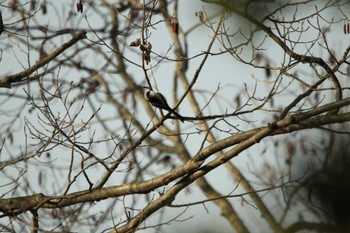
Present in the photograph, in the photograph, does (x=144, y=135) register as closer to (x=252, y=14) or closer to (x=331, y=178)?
(x=252, y=14)

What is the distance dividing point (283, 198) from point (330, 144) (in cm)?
13

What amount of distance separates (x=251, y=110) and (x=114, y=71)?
267 inches

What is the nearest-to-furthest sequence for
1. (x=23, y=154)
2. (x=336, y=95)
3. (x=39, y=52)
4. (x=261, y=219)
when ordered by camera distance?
(x=261, y=219) → (x=336, y=95) → (x=23, y=154) → (x=39, y=52)

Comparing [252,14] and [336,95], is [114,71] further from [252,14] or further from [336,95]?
[252,14]

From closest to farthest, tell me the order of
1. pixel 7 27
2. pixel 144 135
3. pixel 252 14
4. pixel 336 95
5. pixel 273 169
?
pixel 273 169 → pixel 252 14 → pixel 336 95 → pixel 144 135 → pixel 7 27

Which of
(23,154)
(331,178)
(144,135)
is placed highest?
(23,154)

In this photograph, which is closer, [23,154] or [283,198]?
[283,198]

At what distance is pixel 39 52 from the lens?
715 centimetres

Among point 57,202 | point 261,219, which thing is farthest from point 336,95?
point 261,219

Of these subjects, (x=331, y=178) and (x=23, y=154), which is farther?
(x=23, y=154)

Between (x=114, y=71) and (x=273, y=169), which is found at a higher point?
(x=114, y=71)

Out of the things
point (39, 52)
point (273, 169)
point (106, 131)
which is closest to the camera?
point (273, 169)

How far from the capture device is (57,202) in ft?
15.0

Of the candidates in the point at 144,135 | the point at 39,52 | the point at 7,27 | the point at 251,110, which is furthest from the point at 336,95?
the point at 39,52
